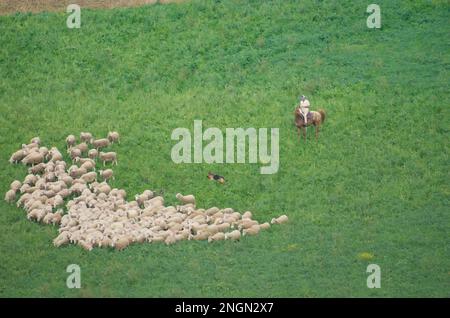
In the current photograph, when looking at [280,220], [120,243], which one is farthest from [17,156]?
[280,220]

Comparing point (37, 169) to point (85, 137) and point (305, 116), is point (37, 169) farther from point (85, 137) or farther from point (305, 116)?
point (305, 116)

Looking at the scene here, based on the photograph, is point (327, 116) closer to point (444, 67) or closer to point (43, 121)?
point (444, 67)

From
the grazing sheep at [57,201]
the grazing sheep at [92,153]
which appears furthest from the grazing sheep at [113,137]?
the grazing sheep at [57,201]

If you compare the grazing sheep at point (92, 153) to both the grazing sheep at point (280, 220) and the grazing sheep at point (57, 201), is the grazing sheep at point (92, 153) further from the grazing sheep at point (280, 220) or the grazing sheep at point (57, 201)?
the grazing sheep at point (280, 220)

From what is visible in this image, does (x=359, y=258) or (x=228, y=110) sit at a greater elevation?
(x=228, y=110)

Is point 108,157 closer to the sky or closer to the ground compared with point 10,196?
closer to the sky
